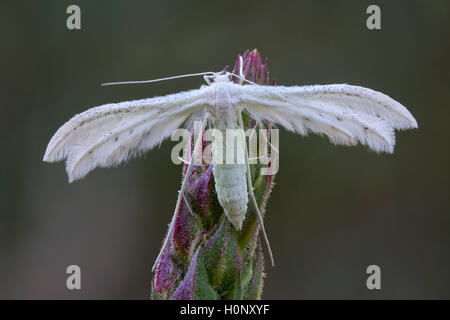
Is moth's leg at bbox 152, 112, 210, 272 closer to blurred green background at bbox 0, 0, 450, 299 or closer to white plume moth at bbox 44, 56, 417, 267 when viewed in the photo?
white plume moth at bbox 44, 56, 417, 267

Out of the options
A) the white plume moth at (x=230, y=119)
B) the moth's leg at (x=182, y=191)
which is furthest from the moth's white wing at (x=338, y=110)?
the moth's leg at (x=182, y=191)

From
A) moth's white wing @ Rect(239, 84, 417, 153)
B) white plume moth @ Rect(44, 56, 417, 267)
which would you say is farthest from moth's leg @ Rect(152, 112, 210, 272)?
moth's white wing @ Rect(239, 84, 417, 153)

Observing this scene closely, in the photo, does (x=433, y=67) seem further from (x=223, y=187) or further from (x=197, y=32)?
(x=223, y=187)

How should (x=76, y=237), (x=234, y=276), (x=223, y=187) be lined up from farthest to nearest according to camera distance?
(x=76, y=237) → (x=223, y=187) → (x=234, y=276)

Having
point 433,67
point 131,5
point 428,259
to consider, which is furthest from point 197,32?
point 428,259

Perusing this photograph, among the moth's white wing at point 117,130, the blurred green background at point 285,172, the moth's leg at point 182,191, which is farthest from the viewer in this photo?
the blurred green background at point 285,172

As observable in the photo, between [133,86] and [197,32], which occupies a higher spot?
[197,32]

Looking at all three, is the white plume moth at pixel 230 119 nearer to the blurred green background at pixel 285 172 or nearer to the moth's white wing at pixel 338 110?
the moth's white wing at pixel 338 110
